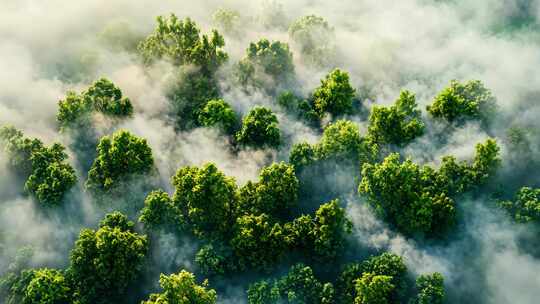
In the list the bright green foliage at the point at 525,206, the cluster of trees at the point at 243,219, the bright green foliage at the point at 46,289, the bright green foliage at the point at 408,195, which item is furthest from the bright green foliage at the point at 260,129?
the bright green foliage at the point at 525,206

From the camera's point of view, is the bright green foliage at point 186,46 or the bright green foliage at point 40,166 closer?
the bright green foliage at point 40,166

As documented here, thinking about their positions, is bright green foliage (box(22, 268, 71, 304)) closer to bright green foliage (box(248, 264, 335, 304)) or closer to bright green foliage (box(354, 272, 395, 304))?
bright green foliage (box(248, 264, 335, 304))

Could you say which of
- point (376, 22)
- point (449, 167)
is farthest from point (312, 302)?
point (376, 22)

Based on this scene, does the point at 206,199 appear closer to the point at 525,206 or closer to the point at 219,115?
the point at 219,115

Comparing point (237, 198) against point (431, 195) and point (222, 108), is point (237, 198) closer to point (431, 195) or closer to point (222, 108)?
point (222, 108)

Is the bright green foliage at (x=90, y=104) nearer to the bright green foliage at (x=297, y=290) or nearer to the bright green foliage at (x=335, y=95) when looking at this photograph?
the bright green foliage at (x=335, y=95)
